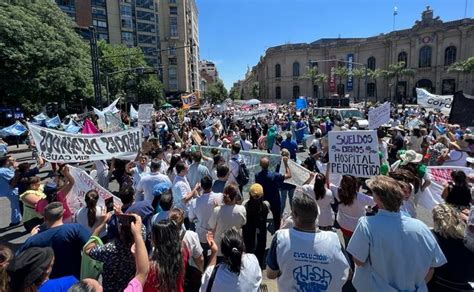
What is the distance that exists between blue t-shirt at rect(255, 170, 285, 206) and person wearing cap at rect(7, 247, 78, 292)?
11.6 ft

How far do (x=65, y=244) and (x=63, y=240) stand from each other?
49 mm

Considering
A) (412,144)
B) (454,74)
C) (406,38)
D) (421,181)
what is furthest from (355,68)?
(421,181)

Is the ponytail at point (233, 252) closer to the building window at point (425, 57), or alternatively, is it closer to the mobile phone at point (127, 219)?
the mobile phone at point (127, 219)

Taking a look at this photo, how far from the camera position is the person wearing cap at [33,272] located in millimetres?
2219

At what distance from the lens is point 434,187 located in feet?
17.3

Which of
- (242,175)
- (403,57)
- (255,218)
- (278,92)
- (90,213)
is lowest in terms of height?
(255,218)

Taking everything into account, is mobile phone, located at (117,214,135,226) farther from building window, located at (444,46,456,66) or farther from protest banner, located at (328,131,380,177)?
building window, located at (444,46,456,66)

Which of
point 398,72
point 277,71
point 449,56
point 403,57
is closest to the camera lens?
point 449,56

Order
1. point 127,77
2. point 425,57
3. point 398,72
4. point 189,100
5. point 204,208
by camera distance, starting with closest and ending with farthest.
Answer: point 204,208 < point 189,100 < point 127,77 < point 398,72 < point 425,57

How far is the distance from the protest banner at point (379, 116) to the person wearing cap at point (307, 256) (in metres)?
8.40

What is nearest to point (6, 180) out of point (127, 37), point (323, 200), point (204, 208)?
point (204, 208)

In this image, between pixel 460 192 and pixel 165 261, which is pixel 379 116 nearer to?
pixel 460 192

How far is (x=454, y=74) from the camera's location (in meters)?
62.4

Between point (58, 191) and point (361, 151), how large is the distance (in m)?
4.57
